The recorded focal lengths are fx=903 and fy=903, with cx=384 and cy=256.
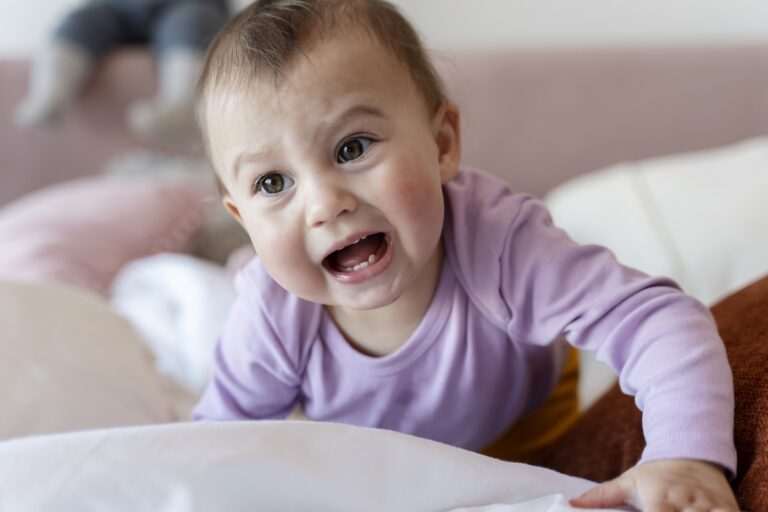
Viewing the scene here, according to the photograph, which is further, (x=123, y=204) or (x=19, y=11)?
(x=19, y=11)

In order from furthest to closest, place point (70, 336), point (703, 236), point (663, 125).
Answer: point (663, 125) < point (703, 236) < point (70, 336)

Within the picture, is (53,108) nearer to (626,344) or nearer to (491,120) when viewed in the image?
(491,120)

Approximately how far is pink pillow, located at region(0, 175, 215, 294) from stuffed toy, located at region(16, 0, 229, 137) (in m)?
0.14

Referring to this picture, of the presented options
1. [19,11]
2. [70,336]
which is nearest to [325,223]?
[70,336]

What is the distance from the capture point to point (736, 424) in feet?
2.10

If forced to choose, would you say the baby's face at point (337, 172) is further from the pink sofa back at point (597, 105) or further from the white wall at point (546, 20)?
the white wall at point (546, 20)

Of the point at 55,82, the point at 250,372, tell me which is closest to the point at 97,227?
the point at 55,82

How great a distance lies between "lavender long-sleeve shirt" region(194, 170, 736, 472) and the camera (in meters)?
0.67

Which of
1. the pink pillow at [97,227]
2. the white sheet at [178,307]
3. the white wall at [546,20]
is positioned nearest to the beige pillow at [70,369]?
the white sheet at [178,307]

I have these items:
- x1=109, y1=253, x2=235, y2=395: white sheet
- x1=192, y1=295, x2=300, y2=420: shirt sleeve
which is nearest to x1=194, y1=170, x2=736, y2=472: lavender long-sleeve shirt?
x1=192, y1=295, x2=300, y2=420: shirt sleeve

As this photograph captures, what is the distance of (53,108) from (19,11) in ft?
1.93

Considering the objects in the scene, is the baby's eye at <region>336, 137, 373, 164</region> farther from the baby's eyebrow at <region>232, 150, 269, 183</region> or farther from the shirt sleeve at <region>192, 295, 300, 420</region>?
the shirt sleeve at <region>192, 295, 300, 420</region>

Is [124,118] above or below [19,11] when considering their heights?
below

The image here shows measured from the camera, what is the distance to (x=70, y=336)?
3.26 feet
